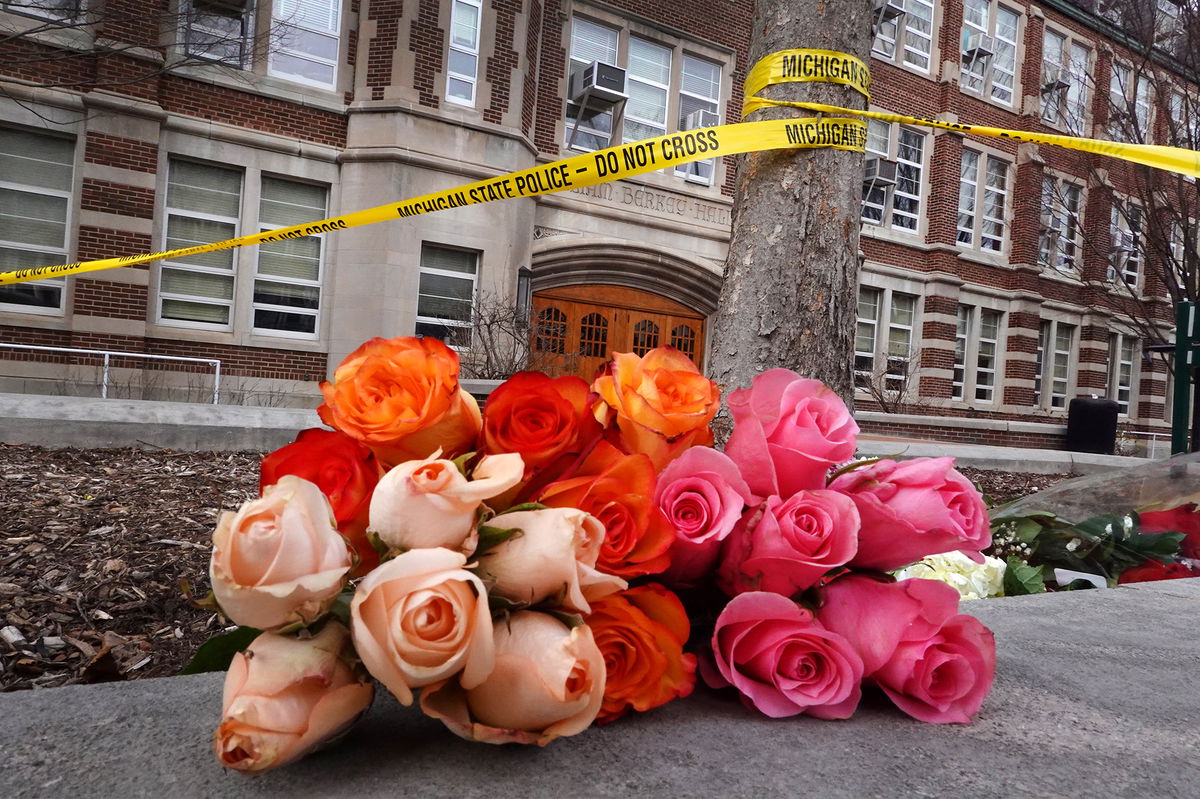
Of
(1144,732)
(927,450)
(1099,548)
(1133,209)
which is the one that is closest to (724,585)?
(1144,732)

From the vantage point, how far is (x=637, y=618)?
971 millimetres

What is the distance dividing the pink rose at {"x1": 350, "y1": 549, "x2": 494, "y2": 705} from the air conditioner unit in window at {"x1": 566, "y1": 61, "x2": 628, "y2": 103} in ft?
48.8

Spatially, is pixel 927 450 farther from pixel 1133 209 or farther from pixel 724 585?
pixel 1133 209

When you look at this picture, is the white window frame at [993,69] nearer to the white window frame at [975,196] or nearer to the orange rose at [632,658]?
the white window frame at [975,196]

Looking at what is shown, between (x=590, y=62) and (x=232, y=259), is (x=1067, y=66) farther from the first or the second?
(x=232, y=259)

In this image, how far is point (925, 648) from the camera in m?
1.05

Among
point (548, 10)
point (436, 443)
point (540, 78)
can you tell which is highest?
point (548, 10)

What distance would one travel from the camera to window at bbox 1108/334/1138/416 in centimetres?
2419

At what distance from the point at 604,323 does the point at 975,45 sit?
1334cm

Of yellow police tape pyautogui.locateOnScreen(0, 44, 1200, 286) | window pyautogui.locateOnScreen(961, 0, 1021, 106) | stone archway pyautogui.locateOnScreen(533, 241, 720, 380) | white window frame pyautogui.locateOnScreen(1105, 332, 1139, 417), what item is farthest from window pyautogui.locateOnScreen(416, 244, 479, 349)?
white window frame pyautogui.locateOnScreen(1105, 332, 1139, 417)

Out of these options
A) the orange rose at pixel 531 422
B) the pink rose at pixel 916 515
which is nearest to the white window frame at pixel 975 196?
the pink rose at pixel 916 515

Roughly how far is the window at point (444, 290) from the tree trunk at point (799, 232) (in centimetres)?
1019

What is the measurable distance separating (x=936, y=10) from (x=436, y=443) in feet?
75.8

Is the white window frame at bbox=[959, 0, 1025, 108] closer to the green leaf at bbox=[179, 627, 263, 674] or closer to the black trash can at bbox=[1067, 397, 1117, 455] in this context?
the black trash can at bbox=[1067, 397, 1117, 455]
